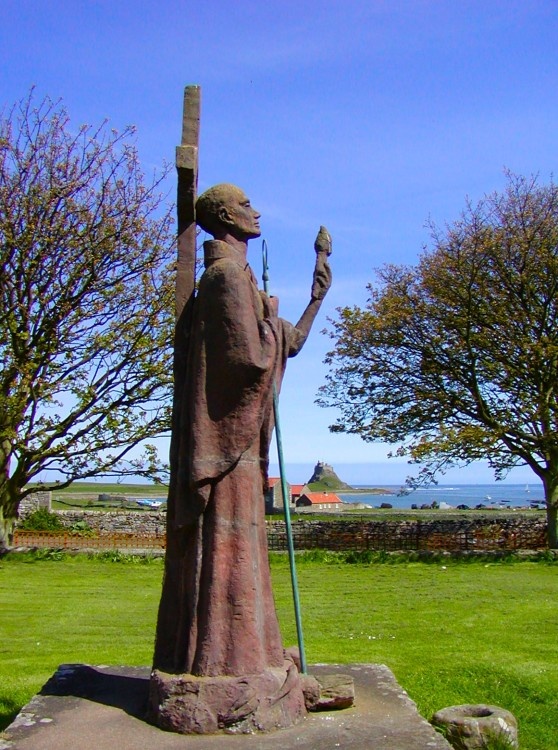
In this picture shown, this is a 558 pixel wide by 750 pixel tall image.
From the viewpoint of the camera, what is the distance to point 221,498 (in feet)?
17.3

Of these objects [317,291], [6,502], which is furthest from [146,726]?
[6,502]

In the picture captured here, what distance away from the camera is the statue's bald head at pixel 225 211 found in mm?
5730

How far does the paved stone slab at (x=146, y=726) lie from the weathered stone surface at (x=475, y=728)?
0.93 meters

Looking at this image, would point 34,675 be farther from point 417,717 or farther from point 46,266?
point 46,266

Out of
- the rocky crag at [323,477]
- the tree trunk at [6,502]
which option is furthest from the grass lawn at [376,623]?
the rocky crag at [323,477]

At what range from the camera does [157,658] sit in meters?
5.31

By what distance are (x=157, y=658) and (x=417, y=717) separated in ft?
5.55

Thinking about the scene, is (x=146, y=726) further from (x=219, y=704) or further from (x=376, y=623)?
(x=376, y=623)

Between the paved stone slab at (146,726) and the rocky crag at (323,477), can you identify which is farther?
the rocky crag at (323,477)

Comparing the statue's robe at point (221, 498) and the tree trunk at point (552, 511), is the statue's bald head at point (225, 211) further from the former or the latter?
the tree trunk at point (552, 511)

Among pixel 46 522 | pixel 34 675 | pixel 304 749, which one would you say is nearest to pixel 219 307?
pixel 304 749

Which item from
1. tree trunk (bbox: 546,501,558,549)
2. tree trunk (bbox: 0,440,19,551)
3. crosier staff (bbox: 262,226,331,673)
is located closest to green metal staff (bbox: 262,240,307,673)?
crosier staff (bbox: 262,226,331,673)

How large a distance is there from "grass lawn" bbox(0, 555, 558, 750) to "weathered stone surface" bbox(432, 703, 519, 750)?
0.50 metres

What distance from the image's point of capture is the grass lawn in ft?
29.9
